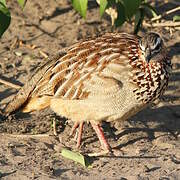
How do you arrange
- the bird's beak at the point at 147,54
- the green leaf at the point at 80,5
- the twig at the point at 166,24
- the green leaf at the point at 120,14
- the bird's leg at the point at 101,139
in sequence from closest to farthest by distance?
the green leaf at the point at 80,5
the bird's beak at the point at 147,54
the bird's leg at the point at 101,139
the green leaf at the point at 120,14
the twig at the point at 166,24

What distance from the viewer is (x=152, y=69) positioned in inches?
264

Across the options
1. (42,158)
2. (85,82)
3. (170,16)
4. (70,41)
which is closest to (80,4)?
(85,82)

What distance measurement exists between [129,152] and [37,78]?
137cm

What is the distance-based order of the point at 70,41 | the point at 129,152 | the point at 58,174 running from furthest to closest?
the point at 70,41, the point at 129,152, the point at 58,174

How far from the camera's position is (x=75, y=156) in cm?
669

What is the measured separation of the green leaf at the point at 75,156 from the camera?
6605 mm

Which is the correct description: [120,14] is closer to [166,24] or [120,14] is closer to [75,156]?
[166,24]

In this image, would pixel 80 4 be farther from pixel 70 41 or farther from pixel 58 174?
pixel 70 41

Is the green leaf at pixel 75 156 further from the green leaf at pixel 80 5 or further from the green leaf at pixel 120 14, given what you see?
the green leaf at pixel 120 14

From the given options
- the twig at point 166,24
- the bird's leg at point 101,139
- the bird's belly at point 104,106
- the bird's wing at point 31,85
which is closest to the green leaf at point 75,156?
the bird's leg at point 101,139

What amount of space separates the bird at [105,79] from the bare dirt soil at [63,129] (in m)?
0.35

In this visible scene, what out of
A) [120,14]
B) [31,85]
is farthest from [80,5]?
[120,14]

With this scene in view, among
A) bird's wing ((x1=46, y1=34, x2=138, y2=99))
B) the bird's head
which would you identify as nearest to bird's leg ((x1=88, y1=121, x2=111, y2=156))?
bird's wing ((x1=46, y1=34, x2=138, y2=99))

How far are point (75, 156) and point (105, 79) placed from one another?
0.91 m
